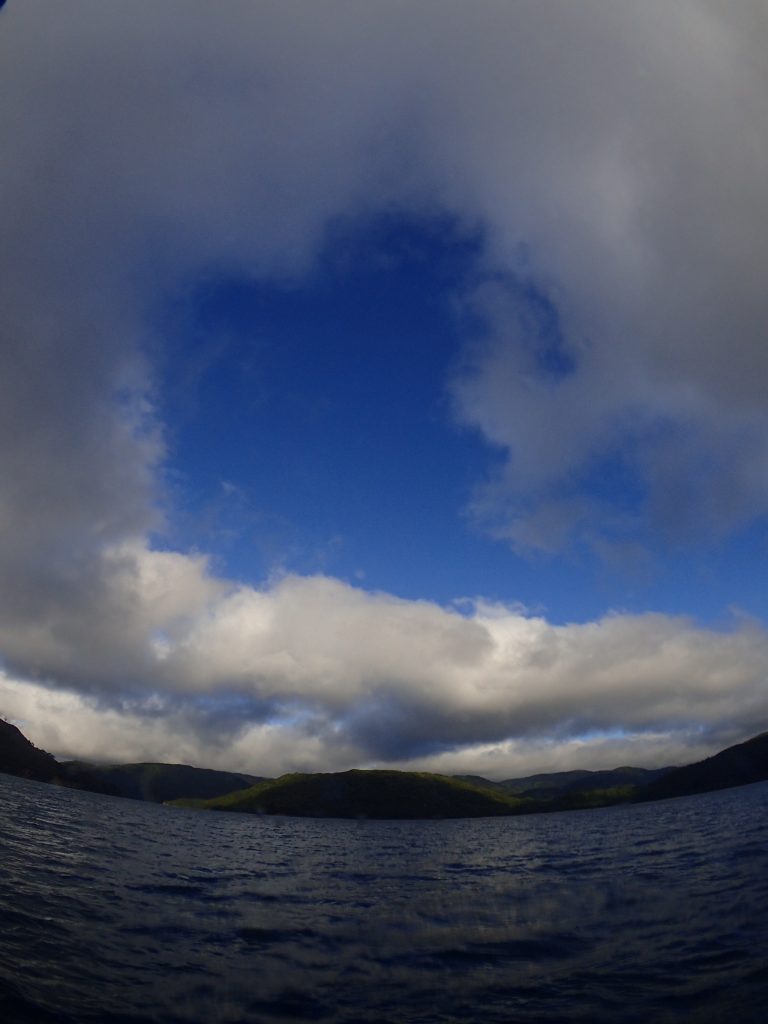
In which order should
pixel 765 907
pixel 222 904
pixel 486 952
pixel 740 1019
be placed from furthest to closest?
1. pixel 222 904
2. pixel 765 907
3. pixel 486 952
4. pixel 740 1019

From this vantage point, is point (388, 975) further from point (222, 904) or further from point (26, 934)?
point (222, 904)

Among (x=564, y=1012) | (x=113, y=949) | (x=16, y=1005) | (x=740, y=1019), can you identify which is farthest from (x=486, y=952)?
(x=16, y=1005)

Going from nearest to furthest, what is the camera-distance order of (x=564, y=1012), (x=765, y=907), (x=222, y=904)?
(x=564, y=1012) < (x=765, y=907) < (x=222, y=904)

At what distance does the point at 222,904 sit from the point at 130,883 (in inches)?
293

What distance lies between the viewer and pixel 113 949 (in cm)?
1697

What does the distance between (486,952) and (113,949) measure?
1212 centimetres

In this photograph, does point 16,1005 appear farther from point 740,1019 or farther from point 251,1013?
point 740,1019

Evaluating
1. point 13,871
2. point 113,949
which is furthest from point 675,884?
point 13,871

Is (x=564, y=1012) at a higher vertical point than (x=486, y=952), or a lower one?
higher

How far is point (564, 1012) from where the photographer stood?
42.5 ft

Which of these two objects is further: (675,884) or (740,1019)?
(675,884)

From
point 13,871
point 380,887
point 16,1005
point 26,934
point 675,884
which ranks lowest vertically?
point 380,887

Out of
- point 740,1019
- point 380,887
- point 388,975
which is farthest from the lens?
point 380,887

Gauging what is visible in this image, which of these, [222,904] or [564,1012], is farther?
[222,904]
